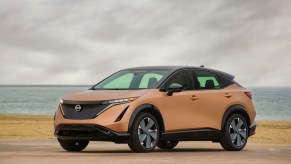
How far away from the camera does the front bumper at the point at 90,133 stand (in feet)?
54.0

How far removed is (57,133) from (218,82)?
3.98 metres

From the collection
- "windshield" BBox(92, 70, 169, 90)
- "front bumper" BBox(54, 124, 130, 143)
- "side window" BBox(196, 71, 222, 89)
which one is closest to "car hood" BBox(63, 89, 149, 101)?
"windshield" BBox(92, 70, 169, 90)

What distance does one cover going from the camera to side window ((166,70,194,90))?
58.7 feet

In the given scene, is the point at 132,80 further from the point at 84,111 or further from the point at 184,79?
the point at 84,111

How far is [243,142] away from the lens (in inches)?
746

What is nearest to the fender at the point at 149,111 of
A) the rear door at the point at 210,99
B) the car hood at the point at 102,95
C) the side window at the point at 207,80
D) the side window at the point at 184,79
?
the car hood at the point at 102,95

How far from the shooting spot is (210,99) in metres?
18.4

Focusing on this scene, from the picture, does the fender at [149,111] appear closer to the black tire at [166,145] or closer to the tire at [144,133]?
the tire at [144,133]

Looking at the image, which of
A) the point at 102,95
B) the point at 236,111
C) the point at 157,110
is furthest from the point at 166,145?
the point at 102,95

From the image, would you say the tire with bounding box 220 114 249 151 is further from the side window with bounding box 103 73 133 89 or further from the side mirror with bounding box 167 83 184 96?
the side window with bounding box 103 73 133 89

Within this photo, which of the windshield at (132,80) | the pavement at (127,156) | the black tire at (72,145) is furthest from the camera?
the black tire at (72,145)

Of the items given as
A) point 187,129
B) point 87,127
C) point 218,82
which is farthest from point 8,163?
point 218,82

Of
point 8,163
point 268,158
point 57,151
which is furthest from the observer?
point 57,151

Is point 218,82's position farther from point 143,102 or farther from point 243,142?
point 143,102
